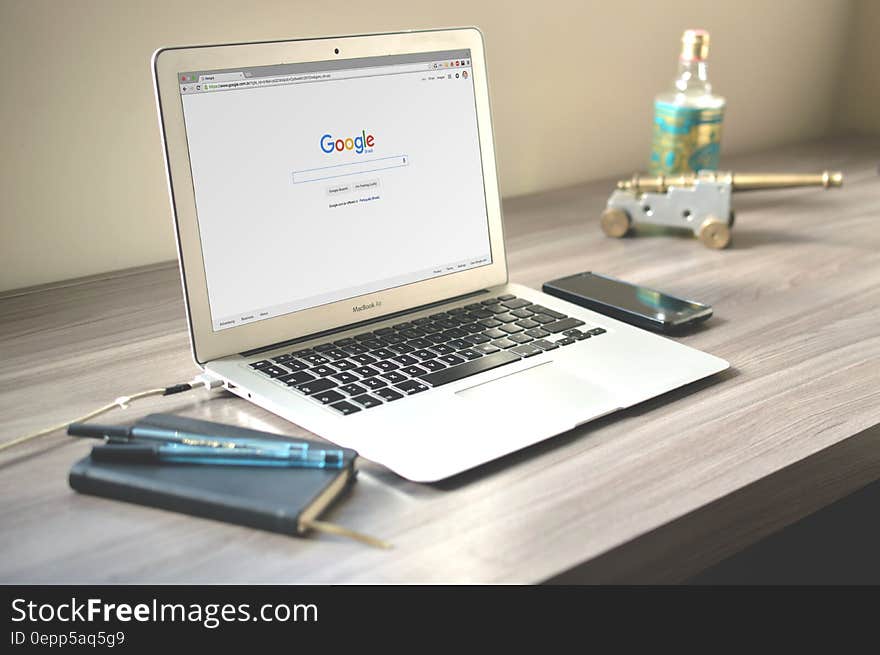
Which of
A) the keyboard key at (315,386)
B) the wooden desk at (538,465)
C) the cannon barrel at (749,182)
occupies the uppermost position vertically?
the cannon barrel at (749,182)

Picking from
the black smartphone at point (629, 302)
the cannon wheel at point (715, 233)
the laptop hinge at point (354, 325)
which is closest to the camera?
the laptop hinge at point (354, 325)

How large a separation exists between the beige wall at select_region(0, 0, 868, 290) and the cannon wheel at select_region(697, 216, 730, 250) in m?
0.39

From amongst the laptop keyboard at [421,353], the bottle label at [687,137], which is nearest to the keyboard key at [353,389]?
the laptop keyboard at [421,353]

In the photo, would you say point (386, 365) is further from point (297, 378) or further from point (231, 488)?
point (231, 488)

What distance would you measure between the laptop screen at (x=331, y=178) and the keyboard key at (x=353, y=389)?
121 mm

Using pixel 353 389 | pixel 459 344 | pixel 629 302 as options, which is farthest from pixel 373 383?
pixel 629 302

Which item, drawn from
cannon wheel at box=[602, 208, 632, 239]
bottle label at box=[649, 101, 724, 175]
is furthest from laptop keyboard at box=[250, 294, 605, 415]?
bottle label at box=[649, 101, 724, 175]

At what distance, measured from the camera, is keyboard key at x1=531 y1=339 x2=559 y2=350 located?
0.85 m

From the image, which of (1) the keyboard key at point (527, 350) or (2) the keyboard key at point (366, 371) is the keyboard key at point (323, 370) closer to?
(2) the keyboard key at point (366, 371)

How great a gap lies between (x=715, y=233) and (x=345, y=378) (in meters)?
0.67

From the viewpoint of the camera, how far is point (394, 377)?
778 millimetres

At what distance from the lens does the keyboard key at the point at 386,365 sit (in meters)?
0.79

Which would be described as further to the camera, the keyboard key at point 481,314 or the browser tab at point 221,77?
the keyboard key at point 481,314

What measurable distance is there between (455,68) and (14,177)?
0.51m
